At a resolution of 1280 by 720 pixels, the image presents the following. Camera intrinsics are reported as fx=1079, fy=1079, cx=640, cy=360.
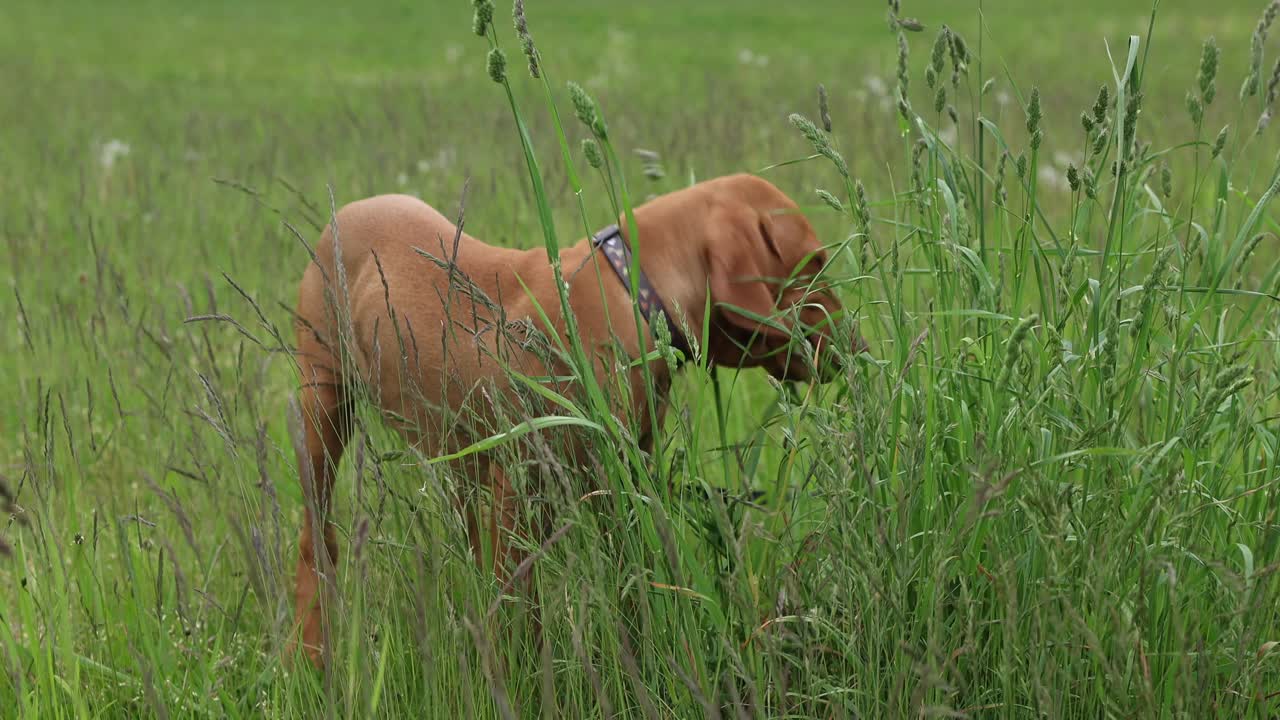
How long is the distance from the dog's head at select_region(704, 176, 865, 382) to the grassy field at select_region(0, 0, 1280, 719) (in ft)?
0.55

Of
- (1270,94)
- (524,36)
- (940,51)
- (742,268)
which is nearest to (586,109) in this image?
(524,36)

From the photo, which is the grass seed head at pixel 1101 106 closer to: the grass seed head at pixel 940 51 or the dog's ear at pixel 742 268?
the grass seed head at pixel 940 51

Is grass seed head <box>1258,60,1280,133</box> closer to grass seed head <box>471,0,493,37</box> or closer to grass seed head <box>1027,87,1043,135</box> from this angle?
grass seed head <box>1027,87,1043,135</box>

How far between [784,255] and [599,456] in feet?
2.38

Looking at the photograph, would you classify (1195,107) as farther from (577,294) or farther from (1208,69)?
(577,294)

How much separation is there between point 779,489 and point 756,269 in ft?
1.85

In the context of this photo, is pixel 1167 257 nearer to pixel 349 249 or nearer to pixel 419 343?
pixel 419 343

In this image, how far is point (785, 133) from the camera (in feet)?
21.1

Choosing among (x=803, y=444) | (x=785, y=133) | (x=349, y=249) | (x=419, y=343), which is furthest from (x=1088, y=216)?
(x=785, y=133)

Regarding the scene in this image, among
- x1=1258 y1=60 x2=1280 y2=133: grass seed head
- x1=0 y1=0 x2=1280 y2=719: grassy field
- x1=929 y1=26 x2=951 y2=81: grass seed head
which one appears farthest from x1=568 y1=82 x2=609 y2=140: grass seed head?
x1=1258 y1=60 x2=1280 y2=133: grass seed head

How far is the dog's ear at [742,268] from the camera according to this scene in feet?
7.28

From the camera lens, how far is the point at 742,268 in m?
2.24

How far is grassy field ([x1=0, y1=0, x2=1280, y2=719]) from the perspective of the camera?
1.48 meters

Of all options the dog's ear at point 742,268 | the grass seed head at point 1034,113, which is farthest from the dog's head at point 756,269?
the grass seed head at point 1034,113
